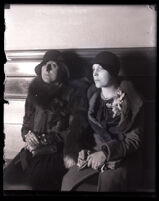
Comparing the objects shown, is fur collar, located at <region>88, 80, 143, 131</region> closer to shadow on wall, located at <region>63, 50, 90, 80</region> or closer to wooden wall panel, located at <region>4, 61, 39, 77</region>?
shadow on wall, located at <region>63, 50, 90, 80</region>

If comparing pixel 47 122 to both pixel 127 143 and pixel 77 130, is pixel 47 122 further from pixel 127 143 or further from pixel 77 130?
pixel 127 143

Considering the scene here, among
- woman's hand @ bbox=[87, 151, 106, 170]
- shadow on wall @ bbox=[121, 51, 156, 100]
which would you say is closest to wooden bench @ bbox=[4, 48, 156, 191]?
shadow on wall @ bbox=[121, 51, 156, 100]

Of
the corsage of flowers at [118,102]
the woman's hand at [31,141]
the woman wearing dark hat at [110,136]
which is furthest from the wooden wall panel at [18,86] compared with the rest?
the corsage of flowers at [118,102]

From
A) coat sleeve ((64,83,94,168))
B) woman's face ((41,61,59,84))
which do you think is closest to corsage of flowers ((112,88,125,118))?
coat sleeve ((64,83,94,168))

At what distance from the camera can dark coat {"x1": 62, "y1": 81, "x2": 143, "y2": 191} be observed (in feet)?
5.02

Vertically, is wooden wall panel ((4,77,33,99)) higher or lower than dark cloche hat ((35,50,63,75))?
lower

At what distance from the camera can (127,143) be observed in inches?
60.1

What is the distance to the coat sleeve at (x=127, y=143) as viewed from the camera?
153 cm

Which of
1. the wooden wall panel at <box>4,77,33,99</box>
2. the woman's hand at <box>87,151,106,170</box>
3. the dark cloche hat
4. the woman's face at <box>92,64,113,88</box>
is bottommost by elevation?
the woman's hand at <box>87,151,106,170</box>

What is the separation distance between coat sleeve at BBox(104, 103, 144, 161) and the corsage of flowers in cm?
9

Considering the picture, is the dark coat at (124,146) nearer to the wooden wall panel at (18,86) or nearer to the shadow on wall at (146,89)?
the shadow on wall at (146,89)
